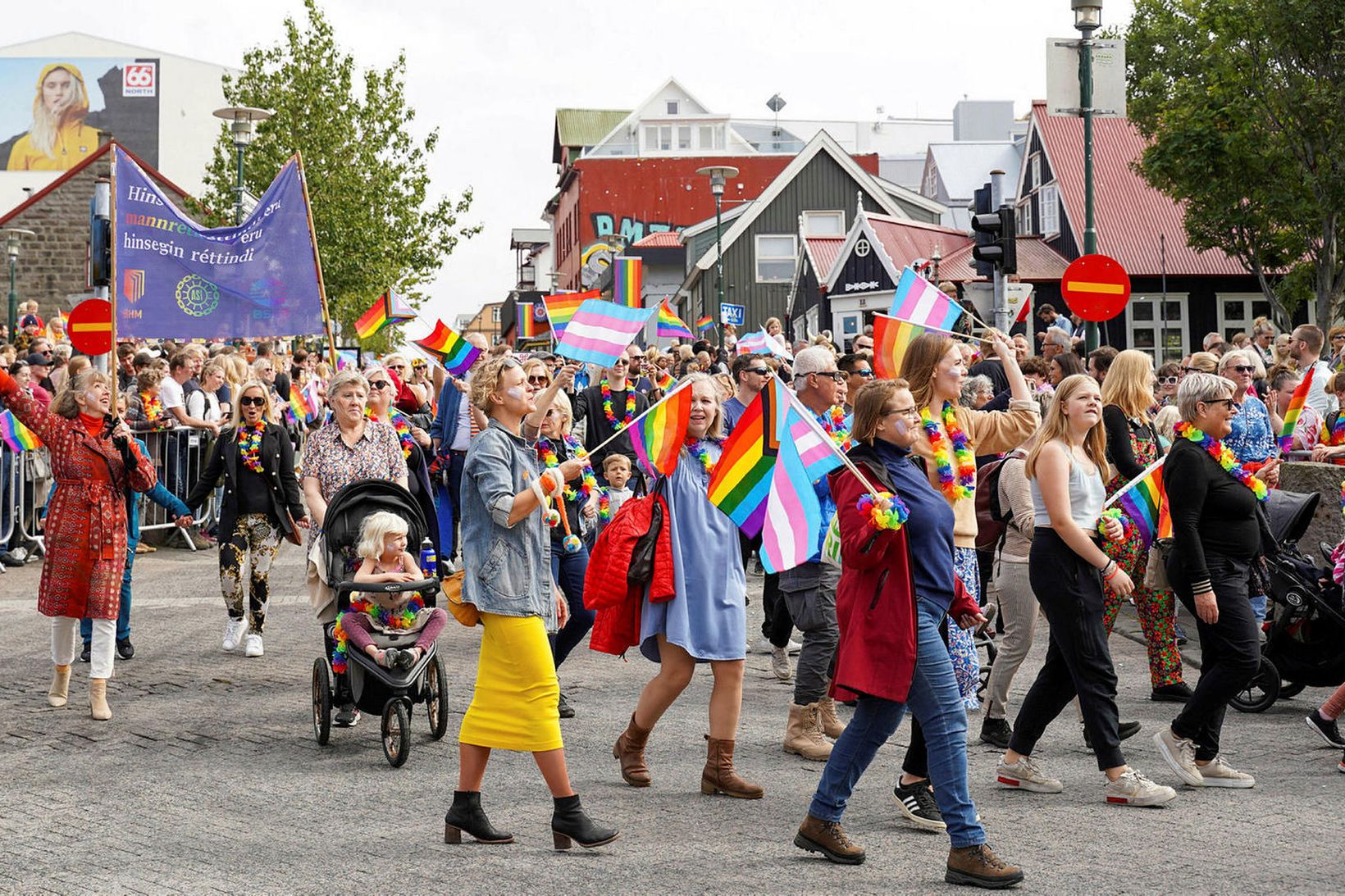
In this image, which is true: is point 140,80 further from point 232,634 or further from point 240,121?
point 232,634

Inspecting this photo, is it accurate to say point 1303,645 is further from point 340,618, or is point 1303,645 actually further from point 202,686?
point 202,686

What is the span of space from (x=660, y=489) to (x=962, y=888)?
7.65 feet

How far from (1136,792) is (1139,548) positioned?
2613 mm

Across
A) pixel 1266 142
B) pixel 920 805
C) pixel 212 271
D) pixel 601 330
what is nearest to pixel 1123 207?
pixel 1266 142

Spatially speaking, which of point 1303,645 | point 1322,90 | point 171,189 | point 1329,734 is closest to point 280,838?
point 1329,734

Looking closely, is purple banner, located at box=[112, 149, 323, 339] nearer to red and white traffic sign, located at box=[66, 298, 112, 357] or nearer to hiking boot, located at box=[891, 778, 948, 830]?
red and white traffic sign, located at box=[66, 298, 112, 357]

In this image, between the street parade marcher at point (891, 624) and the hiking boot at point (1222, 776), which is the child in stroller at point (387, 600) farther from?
the hiking boot at point (1222, 776)

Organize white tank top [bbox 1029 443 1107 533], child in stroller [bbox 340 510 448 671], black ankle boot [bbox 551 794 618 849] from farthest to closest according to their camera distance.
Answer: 1. child in stroller [bbox 340 510 448 671]
2. white tank top [bbox 1029 443 1107 533]
3. black ankle boot [bbox 551 794 618 849]

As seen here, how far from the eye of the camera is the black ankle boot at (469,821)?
608 cm

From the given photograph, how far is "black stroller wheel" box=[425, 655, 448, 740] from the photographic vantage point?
26.2ft

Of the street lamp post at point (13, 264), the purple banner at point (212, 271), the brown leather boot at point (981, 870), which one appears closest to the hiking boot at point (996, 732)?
the brown leather boot at point (981, 870)

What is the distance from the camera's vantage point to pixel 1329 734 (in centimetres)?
763

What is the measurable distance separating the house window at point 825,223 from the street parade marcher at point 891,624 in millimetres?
51430

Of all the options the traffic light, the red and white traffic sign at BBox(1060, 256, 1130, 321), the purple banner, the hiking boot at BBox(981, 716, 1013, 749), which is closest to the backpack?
the hiking boot at BBox(981, 716, 1013, 749)
